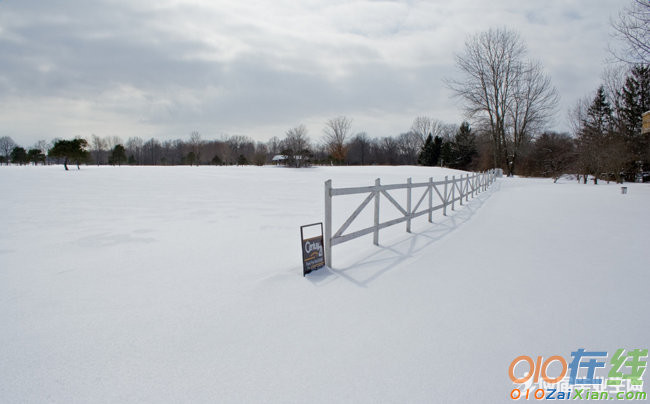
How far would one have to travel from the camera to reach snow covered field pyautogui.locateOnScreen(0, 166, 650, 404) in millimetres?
2395

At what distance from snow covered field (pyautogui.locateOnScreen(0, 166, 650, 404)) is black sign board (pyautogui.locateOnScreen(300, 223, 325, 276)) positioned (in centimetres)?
18

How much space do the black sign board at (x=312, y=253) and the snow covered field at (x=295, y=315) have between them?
185 mm

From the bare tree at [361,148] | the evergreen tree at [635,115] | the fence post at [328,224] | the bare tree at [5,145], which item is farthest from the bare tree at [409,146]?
the bare tree at [5,145]

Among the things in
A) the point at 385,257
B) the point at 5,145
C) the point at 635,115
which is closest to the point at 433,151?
the point at 635,115

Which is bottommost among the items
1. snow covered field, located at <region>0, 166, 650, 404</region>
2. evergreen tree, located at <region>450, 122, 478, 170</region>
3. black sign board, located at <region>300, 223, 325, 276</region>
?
snow covered field, located at <region>0, 166, 650, 404</region>

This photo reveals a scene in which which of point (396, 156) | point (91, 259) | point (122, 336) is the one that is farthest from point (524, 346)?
point (396, 156)

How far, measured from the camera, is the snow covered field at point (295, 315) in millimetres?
2395

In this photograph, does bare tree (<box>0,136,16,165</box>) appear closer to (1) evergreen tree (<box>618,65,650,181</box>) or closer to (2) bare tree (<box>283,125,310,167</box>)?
(2) bare tree (<box>283,125,310,167</box>)

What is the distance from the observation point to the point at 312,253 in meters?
4.79

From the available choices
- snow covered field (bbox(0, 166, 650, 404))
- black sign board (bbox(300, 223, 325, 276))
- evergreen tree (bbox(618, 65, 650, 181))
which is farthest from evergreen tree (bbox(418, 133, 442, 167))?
black sign board (bbox(300, 223, 325, 276))

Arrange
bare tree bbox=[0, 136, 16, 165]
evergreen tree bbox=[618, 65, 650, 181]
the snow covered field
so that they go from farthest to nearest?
bare tree bbox=[0, 136, 16, 165]
evergreen tree bbox=[618, 65, 650, 181]
the snow covered field

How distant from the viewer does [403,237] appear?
747cm

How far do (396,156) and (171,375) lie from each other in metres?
93.5

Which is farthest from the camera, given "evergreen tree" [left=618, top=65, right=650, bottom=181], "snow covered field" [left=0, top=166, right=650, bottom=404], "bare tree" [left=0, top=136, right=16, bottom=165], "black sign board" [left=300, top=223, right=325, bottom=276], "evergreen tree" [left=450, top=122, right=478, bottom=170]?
"bare tree" [left=0, top=136, right=16, bottom=165]
